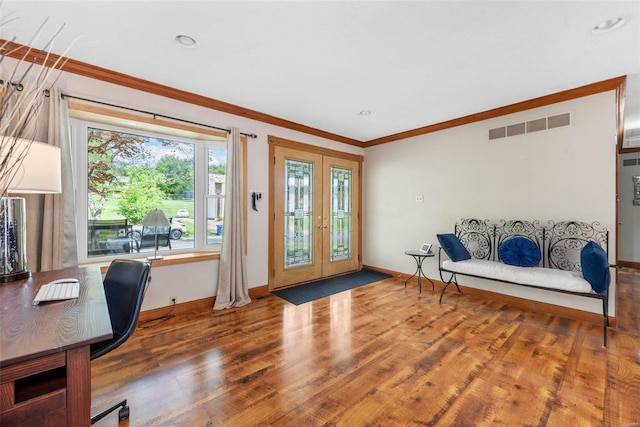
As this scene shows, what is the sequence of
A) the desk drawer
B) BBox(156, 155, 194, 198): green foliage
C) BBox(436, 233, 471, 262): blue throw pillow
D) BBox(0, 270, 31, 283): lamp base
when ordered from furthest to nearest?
BBox(436, 233, 471, 262): blue throw pillow, BBox(156, 155, 194, 198): green foliage, BBox(0, 270, 31, 283): lamp base, the desk drawer

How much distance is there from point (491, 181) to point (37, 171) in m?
4.48

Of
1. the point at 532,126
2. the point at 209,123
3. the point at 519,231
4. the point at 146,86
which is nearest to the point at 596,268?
the point at 519,231

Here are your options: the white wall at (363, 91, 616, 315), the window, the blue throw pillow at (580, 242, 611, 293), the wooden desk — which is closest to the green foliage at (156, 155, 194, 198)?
the window

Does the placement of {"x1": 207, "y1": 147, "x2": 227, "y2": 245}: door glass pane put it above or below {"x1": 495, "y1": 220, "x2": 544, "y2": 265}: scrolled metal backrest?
above

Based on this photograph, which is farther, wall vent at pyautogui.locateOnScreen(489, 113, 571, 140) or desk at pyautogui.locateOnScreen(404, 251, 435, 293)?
desk at pyautogui.locateOnScreen(404, 251, 435, 293)

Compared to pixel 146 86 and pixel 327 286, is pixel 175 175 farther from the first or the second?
pixel 327 286

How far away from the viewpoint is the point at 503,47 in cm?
234

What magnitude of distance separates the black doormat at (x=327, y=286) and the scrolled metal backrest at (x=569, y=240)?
235 cm

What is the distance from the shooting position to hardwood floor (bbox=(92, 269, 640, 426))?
1.75 metres

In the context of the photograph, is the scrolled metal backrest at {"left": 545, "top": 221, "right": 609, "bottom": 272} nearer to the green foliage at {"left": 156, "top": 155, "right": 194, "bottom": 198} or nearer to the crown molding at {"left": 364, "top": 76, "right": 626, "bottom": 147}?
the crown molding at {"left": 364, "top": 76, "right": 626, "bottom": 147}

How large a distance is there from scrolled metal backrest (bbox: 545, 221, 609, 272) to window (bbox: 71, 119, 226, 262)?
4.04m

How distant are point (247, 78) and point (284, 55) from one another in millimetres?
603

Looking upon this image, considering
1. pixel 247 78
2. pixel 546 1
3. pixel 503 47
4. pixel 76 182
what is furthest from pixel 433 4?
pixel 76 182

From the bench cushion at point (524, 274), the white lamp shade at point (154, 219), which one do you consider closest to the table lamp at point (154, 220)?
the white lamp shade at point (154, 219)
